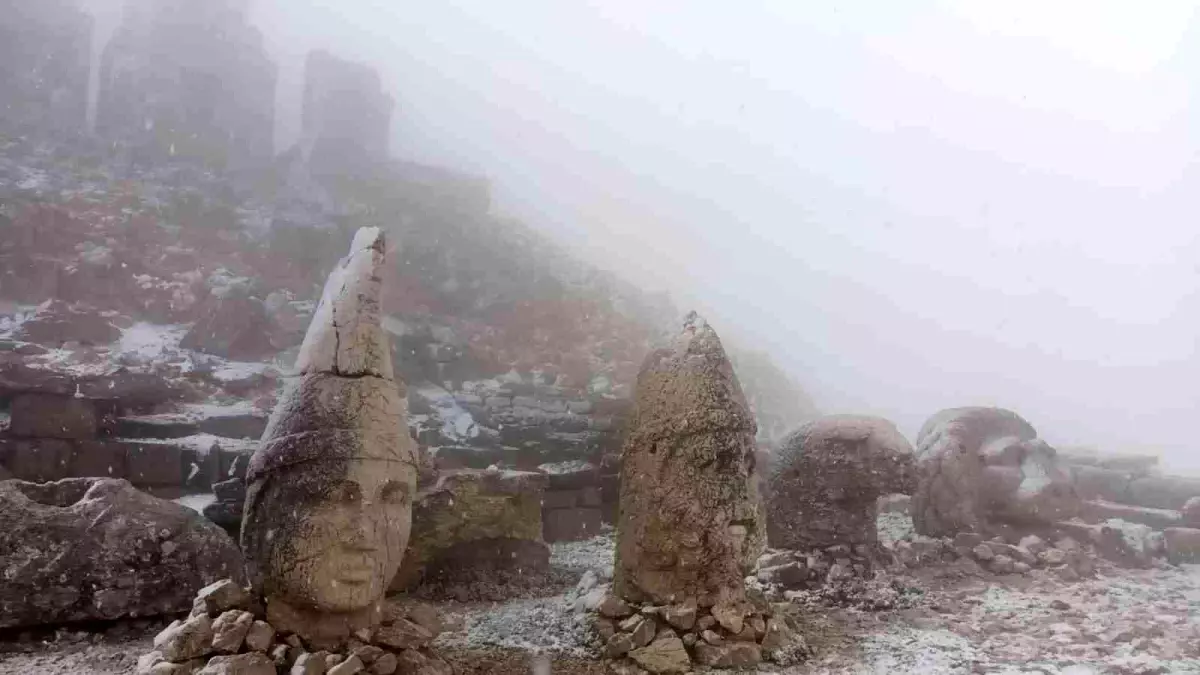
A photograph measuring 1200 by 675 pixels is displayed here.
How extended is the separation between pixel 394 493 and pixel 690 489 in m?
1.90

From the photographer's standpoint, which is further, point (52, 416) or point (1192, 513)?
point (1192, 513)

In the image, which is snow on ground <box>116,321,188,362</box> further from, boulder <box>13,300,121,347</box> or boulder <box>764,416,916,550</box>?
boulder <box>764,416,916,550</box>

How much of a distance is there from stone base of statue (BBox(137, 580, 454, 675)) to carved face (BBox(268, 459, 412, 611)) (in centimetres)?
14

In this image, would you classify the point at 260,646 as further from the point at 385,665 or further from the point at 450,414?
the point at 450,414

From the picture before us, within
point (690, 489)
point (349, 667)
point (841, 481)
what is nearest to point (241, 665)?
point (349, 667)

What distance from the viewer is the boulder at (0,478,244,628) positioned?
403cm

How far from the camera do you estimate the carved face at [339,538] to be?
329cm

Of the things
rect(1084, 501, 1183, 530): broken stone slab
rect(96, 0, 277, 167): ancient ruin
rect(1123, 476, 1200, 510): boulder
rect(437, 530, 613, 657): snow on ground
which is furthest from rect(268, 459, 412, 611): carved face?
rect(96, 0, 277, 167): ancient ruin

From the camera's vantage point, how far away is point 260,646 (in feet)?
10.4

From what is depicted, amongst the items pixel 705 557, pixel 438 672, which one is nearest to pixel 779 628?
pixel 705 557

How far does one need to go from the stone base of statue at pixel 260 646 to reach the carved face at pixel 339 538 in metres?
0.14

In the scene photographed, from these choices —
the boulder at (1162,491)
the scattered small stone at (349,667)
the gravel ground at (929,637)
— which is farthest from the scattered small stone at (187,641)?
the boulder at (1162,491)

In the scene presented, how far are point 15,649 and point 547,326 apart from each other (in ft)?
41.2

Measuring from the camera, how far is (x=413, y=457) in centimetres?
379
